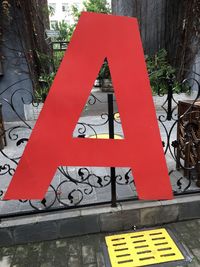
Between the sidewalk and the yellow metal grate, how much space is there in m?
0.11

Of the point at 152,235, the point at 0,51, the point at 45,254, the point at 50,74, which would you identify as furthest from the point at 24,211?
the point at 50,74

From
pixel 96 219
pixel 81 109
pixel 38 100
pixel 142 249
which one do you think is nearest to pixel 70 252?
pixel 96 219

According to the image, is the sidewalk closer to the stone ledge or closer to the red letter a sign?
the stone ledge

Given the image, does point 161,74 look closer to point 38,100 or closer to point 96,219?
point 38,100

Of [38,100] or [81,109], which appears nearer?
[81,109]

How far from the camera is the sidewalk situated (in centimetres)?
247

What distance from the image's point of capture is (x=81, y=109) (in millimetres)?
2629

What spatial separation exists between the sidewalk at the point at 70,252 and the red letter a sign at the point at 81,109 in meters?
0.53

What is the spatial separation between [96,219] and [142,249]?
1.82 ft

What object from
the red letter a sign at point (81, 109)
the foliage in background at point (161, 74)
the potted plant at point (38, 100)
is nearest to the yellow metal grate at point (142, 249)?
the red letter a sign at point (81, 109)

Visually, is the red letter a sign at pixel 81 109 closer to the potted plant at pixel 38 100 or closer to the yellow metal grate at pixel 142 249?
the yellow metal grate at pixel 142 249

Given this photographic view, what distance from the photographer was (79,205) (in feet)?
9.53

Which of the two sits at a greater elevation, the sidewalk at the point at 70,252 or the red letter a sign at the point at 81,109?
the red letter a sign at the point at 81,109

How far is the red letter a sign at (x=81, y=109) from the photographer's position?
257 centimetres
